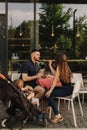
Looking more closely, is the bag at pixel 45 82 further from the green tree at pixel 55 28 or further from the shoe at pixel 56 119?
the green tree at pixel 55 28

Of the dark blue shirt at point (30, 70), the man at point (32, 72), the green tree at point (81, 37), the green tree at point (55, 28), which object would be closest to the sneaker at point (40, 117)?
the man at point (32, 72)

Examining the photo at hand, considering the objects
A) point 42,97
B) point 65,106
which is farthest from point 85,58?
point 42,97

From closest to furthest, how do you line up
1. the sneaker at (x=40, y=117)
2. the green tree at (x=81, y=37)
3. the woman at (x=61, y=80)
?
the sneaker at (x=40, y=117) → the woman at (x=61, y=80) → the green tree at (x=81, y=37)

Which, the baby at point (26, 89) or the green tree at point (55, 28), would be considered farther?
the green tree at point (55, 28)

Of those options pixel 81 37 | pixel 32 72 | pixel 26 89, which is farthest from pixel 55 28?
pixel 26 89

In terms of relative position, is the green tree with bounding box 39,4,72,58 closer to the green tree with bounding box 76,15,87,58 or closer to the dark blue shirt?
the green tree with bounding box 76,15,87,58

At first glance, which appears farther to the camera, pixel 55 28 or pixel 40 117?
pixel 55 28

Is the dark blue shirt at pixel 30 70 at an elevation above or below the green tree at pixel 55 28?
below

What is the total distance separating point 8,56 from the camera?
13.1 meters

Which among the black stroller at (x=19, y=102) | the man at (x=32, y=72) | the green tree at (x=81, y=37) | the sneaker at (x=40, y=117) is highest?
the green tree at (x=81, y=37)

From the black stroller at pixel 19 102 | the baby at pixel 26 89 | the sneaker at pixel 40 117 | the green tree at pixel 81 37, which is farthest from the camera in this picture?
the green tree at pixel 81 37

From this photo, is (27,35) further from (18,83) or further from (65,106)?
(18,83)

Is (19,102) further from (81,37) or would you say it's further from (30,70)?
(81,37)

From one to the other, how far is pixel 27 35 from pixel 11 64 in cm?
97
